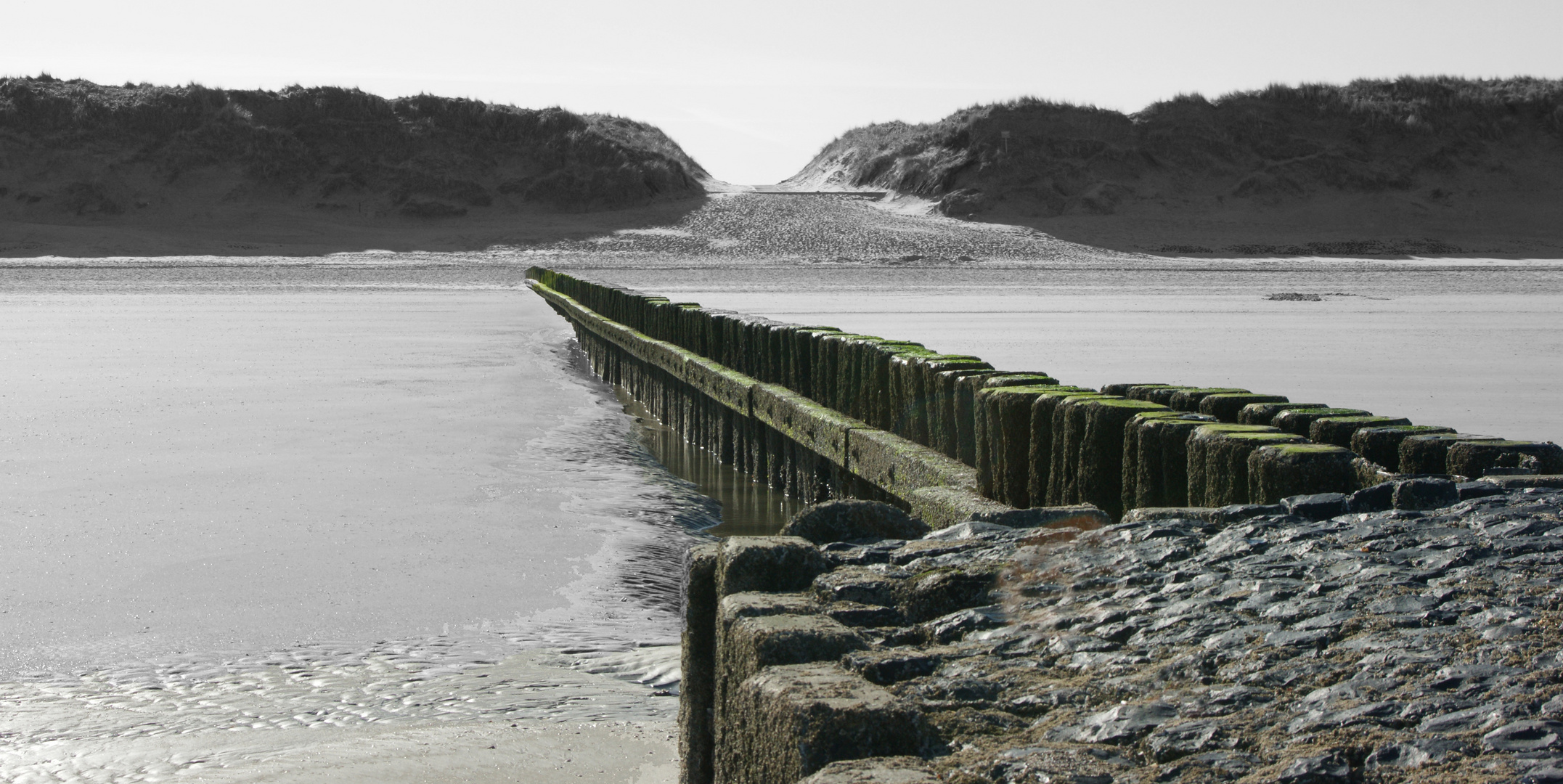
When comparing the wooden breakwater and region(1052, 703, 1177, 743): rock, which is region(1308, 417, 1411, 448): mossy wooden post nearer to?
the wooden breakwater

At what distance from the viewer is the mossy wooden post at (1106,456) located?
13.1ft

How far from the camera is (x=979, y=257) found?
161 feet

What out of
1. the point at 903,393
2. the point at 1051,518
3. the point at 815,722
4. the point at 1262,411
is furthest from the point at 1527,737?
the point at 903,393

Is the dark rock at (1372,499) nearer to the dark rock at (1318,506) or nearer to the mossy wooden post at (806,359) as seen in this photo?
the dark rock at (1318,506)

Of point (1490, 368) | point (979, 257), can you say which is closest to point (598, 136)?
point (979, 257)

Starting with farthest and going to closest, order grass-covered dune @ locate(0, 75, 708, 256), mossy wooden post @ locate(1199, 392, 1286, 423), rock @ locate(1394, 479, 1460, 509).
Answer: grass-covered dune @ locate(0, 75, 708, 256)
mossy wooden post @ locate(1199, 392, 1286, 423)
rock @ locate(1394, 479, 1460, 509)

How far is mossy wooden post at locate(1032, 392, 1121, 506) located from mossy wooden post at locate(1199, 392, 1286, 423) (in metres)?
0.27

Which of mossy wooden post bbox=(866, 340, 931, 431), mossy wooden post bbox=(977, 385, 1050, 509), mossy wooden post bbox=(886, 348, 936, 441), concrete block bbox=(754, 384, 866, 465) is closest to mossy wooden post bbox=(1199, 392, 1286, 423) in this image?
mossy wooden post bbox=(977, 385, 1050, 509)

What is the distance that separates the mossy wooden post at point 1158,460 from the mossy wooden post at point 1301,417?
0.24m

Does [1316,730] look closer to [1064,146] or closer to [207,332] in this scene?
[207,332]

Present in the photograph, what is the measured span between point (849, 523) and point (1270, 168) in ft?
Answer: 239

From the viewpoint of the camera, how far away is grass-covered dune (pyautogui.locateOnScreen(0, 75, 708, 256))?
63688 millimetres

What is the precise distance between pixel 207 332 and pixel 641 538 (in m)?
13.2

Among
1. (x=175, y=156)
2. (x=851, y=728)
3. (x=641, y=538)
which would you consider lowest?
(x=641, y=538)
